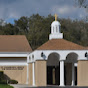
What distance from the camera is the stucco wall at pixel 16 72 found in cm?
4359

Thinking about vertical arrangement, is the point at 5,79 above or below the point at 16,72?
below

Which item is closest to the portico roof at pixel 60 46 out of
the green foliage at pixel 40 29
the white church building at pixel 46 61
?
the white church building at pixel 46 61

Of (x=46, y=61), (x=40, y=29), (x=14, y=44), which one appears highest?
(x=40, y=29)

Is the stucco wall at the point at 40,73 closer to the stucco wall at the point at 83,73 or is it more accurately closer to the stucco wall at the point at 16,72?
the stucco wall at the point at 83,73

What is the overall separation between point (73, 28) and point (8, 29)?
1493cm

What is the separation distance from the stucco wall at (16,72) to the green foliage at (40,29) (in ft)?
63.9

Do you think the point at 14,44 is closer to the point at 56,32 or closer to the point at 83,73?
the point at 56,32

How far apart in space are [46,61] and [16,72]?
1098 cm

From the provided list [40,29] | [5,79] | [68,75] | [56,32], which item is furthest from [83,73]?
[40,29]

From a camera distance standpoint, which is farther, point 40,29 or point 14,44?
point 40,29

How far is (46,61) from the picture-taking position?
33844 mm

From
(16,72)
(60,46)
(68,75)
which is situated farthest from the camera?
(16,72)

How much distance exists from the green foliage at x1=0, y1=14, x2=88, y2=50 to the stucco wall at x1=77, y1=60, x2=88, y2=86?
94.2ft

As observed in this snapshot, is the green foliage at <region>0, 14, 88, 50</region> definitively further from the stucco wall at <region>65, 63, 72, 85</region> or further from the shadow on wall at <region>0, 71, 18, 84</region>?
the stucco wall at <region>65, 63, 72, 85</region>
